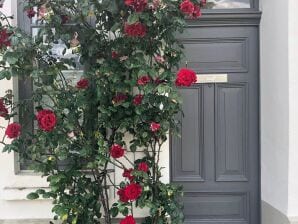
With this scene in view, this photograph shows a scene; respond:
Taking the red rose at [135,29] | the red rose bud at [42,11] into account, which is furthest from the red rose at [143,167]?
the red rose bud at [42,11]

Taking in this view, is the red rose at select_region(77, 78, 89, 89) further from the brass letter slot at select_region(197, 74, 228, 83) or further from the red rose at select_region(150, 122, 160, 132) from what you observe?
the brass letter slot at select_region(197, 74, 228, 83)

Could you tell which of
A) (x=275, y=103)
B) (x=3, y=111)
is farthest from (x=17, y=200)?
(x=275, y=103)

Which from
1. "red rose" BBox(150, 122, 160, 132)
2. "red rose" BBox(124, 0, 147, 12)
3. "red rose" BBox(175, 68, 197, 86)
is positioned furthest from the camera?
"red rose" BBox(150, 122, 160, 132)

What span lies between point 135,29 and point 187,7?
395 millimetres

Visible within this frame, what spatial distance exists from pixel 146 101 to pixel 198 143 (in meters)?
1.13

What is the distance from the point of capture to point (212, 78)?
4.59 metres

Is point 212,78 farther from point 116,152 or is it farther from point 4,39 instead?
point 4,39

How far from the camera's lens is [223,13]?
4578 millimetres

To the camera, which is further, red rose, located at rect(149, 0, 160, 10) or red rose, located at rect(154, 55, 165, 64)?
red rose, located at rect(154, 55, 165, 64)

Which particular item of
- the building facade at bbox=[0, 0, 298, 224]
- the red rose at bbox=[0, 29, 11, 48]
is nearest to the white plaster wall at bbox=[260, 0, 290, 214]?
the building facade at bbox=[0, 0, 298, 224]

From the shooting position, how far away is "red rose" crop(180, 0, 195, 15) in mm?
3389

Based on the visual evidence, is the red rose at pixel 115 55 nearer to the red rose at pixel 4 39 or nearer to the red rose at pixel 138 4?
the red rose at pixel 138 4

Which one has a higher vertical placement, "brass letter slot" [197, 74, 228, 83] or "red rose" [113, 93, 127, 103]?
"brass letter slot" [197, 74, 228, 83]

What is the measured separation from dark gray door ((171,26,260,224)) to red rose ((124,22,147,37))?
121 cm
